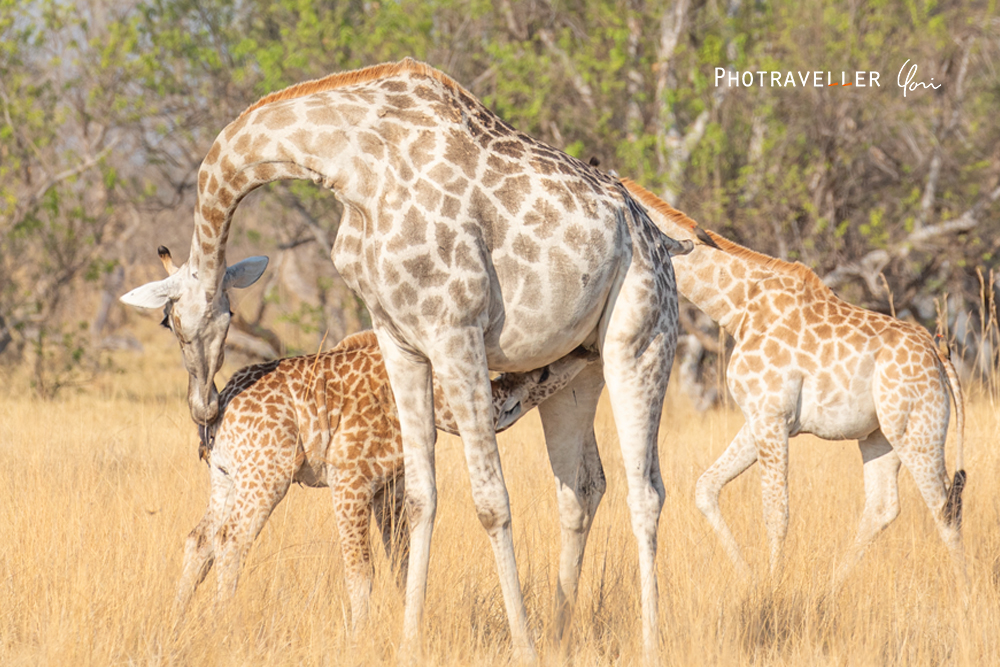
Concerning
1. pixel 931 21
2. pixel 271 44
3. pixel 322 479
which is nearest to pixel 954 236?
pixel 931 21

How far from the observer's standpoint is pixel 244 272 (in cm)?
388

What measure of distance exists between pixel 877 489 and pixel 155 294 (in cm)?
402

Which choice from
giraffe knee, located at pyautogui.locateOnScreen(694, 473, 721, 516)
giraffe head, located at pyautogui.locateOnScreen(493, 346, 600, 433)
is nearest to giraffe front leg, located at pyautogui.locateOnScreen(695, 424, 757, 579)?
giraffe knee, located at pyautogui.locateOnScreen(694, 473, 721, 516)

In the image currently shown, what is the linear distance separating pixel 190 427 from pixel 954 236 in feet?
27.6

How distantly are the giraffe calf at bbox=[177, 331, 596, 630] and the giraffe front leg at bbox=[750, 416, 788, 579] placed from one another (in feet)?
6.11

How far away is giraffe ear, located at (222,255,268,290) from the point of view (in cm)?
381

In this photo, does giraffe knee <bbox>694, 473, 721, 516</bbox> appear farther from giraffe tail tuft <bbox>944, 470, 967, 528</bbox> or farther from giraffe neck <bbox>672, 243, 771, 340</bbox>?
giraffe tail tuft <bbox>944, 470, 967, 528</bbox>

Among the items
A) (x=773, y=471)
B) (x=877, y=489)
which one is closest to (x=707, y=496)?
(x=773, y=471)

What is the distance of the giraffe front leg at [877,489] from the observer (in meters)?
5.28

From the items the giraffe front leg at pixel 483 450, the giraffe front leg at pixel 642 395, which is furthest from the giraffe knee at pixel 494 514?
the giraffe front leg at pixel 642 395

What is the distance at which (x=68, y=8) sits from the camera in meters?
10.4

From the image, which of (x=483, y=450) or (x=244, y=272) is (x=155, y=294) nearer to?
(x=244, y=272)

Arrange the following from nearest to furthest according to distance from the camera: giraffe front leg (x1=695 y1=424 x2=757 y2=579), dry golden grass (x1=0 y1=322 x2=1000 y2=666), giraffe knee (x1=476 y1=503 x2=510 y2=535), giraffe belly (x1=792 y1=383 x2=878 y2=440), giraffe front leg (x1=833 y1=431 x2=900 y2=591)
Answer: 1. giraffe knee (x1=476 y1=503 x2=510 y2=535)
2. dry golden grass (x1=0 y1=322 x2=1000 y2=666)
3. giraffe belly (x1=792 y1=383 x2=878 y2=440)
4. giraffe front leg (x1=833 y1=431 x2=900 y2=591)
5. giraffe front leg (x1=695 y1=424 x2=757 y2=579)

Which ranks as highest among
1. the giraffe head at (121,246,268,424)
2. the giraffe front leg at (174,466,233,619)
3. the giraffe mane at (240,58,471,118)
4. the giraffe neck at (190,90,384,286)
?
the giraffe mane at (240,58,471,118)
